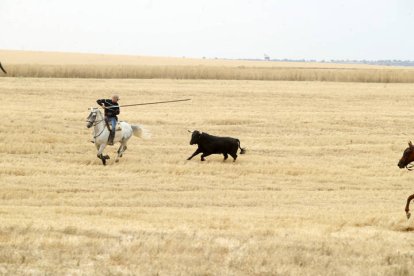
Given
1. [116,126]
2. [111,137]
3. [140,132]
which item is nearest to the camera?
[111,137]

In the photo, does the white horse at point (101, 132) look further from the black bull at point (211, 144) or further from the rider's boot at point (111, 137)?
the black bull at point (211, 144)

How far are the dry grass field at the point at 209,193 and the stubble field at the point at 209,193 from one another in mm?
35

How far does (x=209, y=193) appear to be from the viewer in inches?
695

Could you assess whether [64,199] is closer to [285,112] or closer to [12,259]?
[12,259]

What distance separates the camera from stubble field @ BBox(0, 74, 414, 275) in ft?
34.2

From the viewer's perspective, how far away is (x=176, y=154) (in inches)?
934

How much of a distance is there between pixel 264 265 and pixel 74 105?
27.8 meters

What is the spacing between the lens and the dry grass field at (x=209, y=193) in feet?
34.2

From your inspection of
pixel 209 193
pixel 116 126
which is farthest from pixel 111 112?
pixel 209 193

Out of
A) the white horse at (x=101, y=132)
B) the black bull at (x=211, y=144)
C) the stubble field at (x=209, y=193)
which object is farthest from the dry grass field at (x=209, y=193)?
the white horse at (x=101, y=132)

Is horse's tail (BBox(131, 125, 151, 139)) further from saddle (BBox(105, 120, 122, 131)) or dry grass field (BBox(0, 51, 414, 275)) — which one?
saddle (BBox(105, 120, 122, 131))

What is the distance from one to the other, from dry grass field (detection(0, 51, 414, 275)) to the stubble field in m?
0.04

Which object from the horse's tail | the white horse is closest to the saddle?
the white horse

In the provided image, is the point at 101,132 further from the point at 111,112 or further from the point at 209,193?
the point at 209,193
